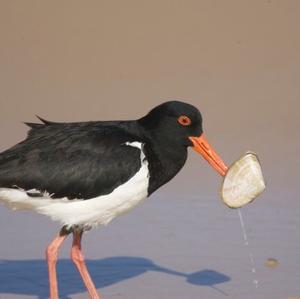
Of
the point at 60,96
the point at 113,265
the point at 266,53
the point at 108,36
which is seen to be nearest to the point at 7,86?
the point at 60,96

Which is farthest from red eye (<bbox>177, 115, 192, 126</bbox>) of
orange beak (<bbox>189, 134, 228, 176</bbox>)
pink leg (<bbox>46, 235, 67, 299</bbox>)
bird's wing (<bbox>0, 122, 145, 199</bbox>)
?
pink leg (<bbox>46, 235, 67, 299</bbox>)

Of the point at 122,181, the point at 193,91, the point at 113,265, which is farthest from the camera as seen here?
the point at 193,91

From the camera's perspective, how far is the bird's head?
789 centimetres

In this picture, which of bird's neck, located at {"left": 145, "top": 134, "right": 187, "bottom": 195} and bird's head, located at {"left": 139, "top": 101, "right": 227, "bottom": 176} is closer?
bird's neck, located at {"left": 145, "top": 134, "right": 187, "bottom": 195}

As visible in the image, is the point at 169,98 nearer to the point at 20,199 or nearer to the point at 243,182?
the point at 243,182

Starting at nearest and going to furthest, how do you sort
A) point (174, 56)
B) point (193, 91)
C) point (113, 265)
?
point (113, 265) < point (193, 91) < point (174, 56)

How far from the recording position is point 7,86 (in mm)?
13289

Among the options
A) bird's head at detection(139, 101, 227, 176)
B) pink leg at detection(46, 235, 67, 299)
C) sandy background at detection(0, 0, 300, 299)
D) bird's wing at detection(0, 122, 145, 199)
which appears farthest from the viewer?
sandy background at detection(0, 0, 300, 299)

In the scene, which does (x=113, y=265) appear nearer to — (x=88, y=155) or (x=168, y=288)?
(x=168, y=288)

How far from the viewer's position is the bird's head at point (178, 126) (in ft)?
25.9

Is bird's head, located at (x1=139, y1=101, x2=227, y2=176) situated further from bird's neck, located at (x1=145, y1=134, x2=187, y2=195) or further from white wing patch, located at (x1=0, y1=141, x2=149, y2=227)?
white wing patch, located at (x1=0, y1=141, x2=149, y2=227)

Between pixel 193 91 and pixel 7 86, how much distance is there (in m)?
2.34

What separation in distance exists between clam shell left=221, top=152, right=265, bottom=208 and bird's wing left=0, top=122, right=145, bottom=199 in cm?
69

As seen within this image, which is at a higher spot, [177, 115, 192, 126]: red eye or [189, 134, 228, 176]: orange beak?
[177, 115, 192, 126]: red eye
